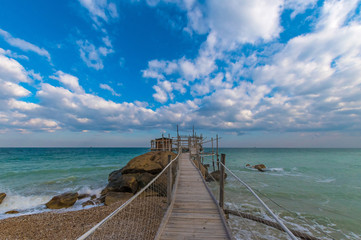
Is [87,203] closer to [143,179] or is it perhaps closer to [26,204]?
[143,179]

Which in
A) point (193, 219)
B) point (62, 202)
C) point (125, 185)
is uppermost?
point (193, 219)

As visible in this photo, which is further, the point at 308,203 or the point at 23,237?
the point at 308,203

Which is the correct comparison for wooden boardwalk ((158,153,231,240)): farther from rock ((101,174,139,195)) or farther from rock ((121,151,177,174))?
rock ((121,151,177,174))

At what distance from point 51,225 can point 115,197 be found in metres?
3.24

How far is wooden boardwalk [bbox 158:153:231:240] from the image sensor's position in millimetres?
3423

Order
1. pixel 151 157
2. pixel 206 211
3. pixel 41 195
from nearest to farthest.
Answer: pixel 206 211
pixel 41 195
pixel 151 157

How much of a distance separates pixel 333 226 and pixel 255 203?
3473 mm

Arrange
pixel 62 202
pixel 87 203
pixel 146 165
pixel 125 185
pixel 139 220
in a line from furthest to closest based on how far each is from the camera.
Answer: pixel 146 165 < pixel 125 185 < pixel 87 203 < pixel 62 202 < pixel 139 220

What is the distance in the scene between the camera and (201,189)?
643 cm

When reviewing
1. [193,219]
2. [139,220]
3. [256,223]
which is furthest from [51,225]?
[256,223]

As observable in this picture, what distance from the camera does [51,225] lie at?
6488 mm

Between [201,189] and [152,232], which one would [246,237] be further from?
[152,232]

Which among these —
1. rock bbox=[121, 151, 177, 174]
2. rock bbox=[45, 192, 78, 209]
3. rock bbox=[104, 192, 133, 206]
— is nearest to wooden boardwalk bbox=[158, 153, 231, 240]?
rock bbox=[104, 192, 133, 206]

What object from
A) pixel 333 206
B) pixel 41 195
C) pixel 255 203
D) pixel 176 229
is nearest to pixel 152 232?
pixel 176 229
